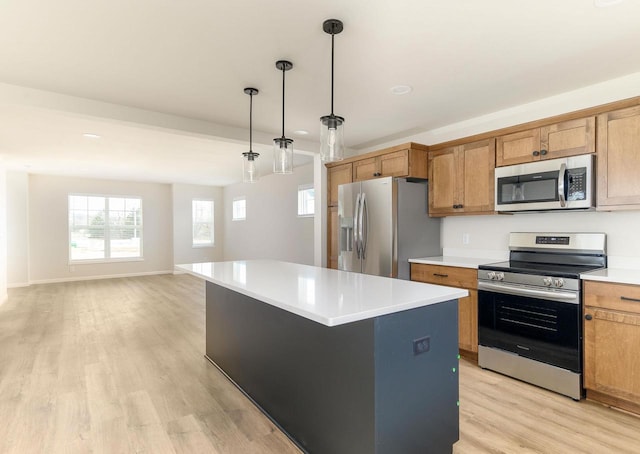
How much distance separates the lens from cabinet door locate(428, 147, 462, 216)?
355cm

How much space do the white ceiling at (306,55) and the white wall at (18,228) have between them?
13.3 ft

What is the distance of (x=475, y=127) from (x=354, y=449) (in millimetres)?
3430

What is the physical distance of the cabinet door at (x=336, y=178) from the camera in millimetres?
4512

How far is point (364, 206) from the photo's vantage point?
12.9 feet

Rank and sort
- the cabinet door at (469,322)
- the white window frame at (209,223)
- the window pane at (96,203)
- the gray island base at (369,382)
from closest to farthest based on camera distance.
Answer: the gray island base at (369,382) → the cabinet door at (469,322) → the window pane at (96,203) → the white window frame at (209,223)

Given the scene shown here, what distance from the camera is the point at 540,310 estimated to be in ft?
8.45

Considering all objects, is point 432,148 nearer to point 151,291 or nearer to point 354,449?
point 354,449

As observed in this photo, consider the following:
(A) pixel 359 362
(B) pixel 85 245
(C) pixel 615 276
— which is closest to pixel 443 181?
(C) pixel 615 276

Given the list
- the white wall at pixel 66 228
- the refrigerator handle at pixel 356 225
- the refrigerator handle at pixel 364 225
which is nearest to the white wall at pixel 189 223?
the white wall at pixel 66 228

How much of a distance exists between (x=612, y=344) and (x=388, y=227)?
1.99 meters

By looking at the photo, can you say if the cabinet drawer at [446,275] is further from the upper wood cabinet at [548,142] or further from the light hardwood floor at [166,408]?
the upper wood cabinet at [548,142]

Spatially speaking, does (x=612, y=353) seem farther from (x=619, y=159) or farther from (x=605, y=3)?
(x=605, y=3)

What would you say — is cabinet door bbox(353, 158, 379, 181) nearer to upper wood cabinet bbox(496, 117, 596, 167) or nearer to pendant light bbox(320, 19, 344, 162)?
upper wood cabinet bbox(496, 117, 596, 167)

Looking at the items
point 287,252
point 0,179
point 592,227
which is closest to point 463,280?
point 592,227
